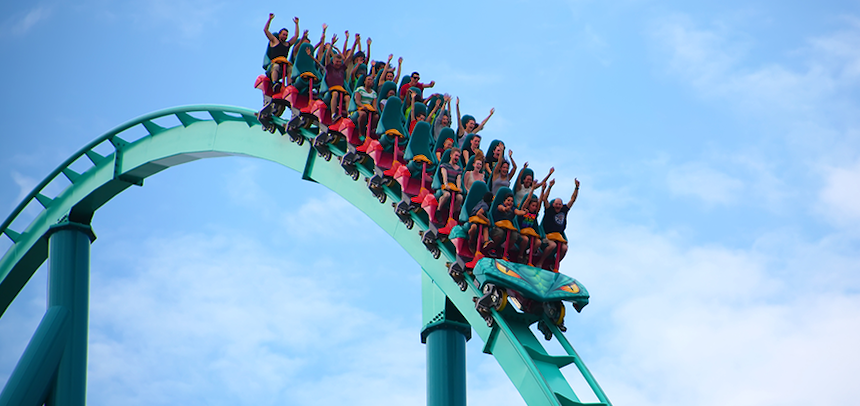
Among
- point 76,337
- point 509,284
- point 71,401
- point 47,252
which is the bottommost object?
point 509,284

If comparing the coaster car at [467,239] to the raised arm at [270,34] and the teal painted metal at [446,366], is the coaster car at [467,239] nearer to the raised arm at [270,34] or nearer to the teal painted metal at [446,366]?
the teal painted metal at [446,366]

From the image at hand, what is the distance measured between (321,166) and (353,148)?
534 millimetres

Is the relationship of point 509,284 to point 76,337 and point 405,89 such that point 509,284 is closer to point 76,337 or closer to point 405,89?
point 405,89

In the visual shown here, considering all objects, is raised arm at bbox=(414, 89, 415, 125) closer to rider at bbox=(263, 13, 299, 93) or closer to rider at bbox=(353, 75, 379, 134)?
rider at bbox=(353, 75, 379, 134)

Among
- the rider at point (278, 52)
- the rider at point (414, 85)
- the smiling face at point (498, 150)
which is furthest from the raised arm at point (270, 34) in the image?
the smiling face at point (498, 150)

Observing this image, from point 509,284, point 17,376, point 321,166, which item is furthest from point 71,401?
point 509,284

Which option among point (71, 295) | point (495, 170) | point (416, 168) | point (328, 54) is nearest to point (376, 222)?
point (416, 168)

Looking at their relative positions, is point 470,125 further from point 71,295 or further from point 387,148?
point 71,295

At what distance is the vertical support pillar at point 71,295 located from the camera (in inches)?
Result: 419

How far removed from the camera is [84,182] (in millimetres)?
12156

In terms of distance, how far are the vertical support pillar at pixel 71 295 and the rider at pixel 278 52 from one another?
3.22 metres

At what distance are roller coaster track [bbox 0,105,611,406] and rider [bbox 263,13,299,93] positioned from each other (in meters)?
0.50

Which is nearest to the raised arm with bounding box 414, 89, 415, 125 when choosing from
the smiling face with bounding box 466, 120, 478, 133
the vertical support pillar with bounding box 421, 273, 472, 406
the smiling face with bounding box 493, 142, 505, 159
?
the smiling face with bounding box 466, 120, 478, 133

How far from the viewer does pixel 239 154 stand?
10.7 metres
